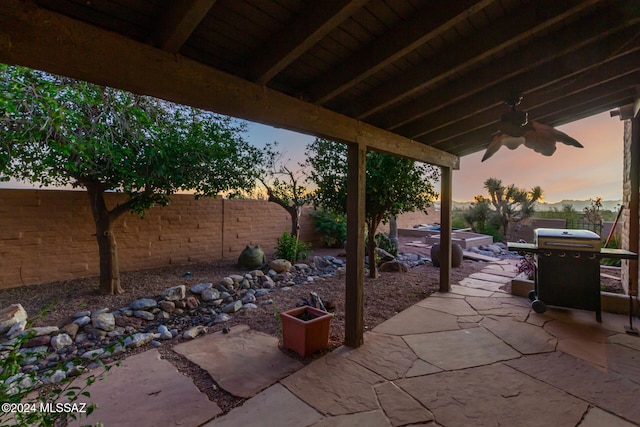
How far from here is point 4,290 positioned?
159 inches

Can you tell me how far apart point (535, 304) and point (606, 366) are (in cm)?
120

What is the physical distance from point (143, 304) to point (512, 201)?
36.9 feet

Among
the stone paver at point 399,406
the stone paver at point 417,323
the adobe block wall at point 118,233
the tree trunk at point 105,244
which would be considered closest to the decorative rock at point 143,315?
the tree trunk at point 105,244

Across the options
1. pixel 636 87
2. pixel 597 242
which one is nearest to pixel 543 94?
pixel 636 87

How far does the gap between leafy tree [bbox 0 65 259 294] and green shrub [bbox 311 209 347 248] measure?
136 inches

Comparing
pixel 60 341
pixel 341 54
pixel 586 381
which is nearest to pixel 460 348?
pixel 586 381

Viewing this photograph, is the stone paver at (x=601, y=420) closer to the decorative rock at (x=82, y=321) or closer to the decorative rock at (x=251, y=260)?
the decorative rock at (x=82, y=321)

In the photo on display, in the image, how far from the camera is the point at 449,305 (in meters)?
3.97

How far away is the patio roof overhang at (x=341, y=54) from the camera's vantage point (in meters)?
1.28

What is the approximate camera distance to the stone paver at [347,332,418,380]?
95.3 inches

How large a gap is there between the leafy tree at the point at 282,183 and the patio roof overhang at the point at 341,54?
346cm

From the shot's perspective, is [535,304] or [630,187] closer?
[535,304]

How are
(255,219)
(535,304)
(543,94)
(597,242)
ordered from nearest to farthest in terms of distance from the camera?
1. (543,94)
2. (597,242)
3. (535,304)
4. (255,219)

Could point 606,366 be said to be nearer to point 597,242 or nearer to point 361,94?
point 597,242
